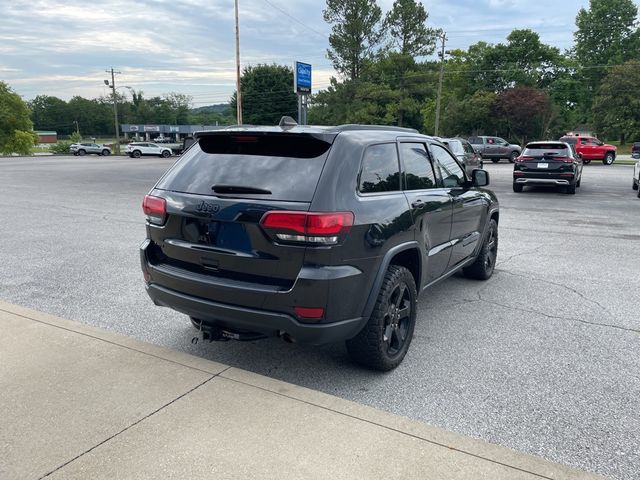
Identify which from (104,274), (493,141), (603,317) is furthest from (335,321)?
(493,141)

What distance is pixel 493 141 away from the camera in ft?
108

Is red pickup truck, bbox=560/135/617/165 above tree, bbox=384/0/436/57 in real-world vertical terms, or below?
below

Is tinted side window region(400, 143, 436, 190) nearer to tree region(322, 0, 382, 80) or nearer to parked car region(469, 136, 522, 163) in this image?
parked car region(469, 136, 522, 163)

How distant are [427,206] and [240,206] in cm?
165

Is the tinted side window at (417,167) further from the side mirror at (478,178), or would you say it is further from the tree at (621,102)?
the tree at (621,102)

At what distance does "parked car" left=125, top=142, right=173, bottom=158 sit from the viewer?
163ft

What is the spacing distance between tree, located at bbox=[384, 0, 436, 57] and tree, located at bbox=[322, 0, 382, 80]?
1.70 metres

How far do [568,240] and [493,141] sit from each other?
26392mm

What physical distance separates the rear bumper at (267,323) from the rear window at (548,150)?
14.1 metres

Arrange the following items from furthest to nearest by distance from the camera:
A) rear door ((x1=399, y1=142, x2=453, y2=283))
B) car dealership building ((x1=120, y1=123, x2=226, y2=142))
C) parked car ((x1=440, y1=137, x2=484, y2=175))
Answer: car dealership building ((x1=120, y1=123, x2=226, y2=142))
parked car ((x1=440, y1=137, x2=484, y2=175))
rear door ((x1=399, y1=142, x2=453, y2=283))

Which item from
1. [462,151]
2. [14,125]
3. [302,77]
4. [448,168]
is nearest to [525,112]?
[302,77]

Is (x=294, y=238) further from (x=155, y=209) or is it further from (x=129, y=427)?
(x=129, y=427)

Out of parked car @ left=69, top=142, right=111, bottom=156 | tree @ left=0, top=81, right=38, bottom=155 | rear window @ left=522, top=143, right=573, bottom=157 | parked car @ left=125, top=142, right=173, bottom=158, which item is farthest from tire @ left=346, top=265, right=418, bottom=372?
tree @ left=0, top=81, right=38, bottom=155

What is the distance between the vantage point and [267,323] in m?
3.07
